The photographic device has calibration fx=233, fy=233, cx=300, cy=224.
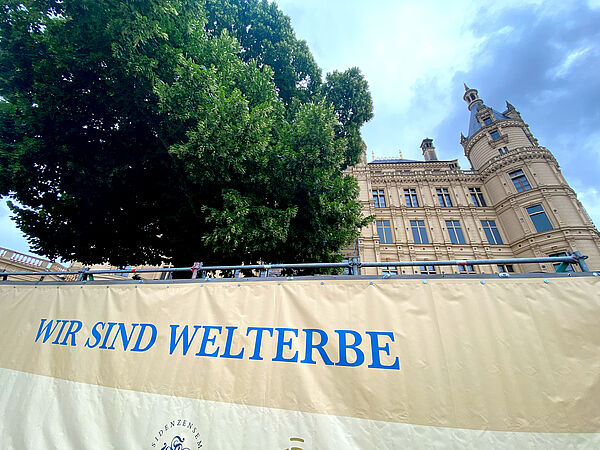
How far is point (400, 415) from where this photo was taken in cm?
230

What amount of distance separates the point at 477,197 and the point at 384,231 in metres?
11.9

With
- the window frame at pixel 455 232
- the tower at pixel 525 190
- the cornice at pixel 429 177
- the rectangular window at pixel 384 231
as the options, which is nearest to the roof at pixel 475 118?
the tower at pixel 525 190

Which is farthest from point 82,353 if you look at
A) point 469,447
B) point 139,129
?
point 139,129

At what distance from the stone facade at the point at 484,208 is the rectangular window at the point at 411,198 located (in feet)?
0.30

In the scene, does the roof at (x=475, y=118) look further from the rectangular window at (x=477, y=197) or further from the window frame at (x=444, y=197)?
the window frame at (x=444, y=197)

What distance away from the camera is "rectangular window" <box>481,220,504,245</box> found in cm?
2377

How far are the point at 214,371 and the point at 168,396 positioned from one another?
0.61 metres

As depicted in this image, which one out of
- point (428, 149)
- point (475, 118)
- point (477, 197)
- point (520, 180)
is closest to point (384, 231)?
point (477, 197)

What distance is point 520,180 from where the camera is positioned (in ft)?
79.3

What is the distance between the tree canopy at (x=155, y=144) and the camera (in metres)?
6.93

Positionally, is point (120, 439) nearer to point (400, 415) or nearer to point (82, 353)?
point (82, 353)

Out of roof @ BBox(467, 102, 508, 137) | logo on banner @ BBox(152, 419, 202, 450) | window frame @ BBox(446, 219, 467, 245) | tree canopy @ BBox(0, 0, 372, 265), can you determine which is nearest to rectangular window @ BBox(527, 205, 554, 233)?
window frame @ BBox(446, 219, 467, 245)

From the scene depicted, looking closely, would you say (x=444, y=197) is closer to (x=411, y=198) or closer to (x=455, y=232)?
(x=411, y=198)

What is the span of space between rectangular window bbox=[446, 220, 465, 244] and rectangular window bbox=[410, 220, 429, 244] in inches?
99.4
